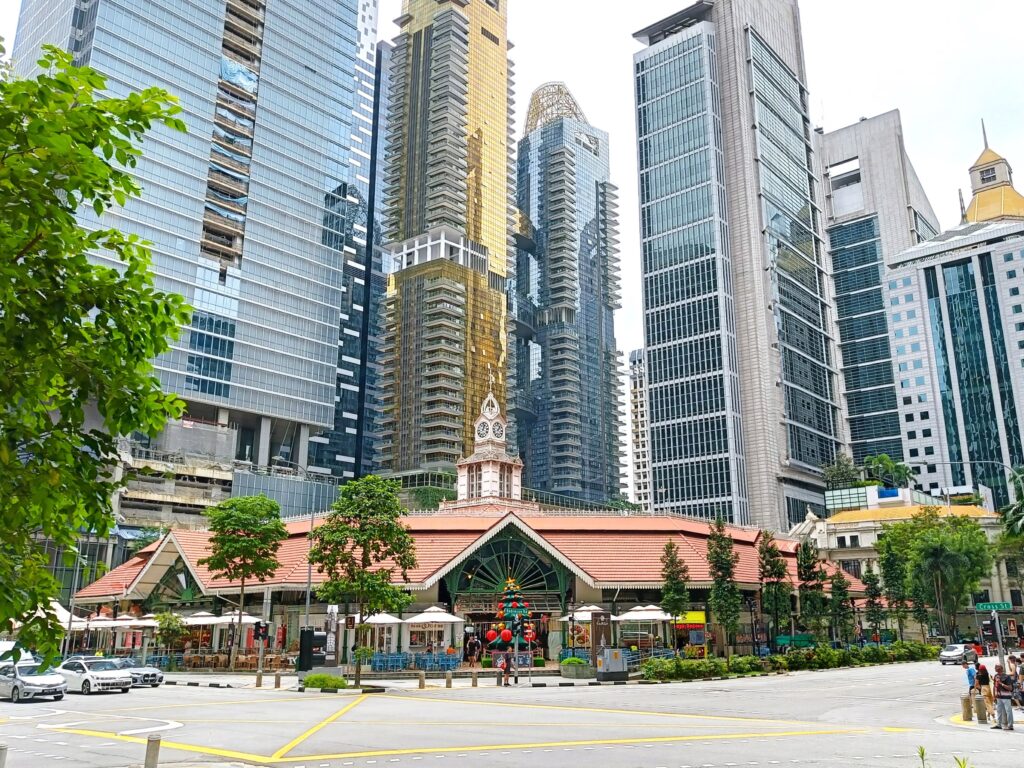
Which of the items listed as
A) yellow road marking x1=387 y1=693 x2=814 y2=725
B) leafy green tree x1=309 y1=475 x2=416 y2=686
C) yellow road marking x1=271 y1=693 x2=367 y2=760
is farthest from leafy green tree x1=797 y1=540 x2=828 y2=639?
yellow road marking x1=271 y1=693 x2=367 y2=760

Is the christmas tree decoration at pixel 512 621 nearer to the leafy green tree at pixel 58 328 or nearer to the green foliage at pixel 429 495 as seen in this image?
the leafy green tree at pixel 58 328

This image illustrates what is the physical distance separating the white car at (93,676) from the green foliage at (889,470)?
134 meters

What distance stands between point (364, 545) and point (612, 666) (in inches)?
588

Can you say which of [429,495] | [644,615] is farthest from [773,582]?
[429,495]

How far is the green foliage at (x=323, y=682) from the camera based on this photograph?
40.1 meters

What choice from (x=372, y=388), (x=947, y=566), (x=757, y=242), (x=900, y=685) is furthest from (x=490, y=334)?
(x=900, y=685)

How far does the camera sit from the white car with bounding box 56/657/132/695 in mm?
38250

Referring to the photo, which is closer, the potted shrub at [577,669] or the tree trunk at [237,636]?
the potted shrub at [577,669]

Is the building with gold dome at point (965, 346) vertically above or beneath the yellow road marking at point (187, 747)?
above

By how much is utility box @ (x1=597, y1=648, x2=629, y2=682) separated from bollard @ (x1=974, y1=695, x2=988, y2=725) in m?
22.0

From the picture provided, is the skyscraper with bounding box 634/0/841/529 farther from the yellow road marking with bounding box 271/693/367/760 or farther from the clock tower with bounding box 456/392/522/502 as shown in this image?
the yellow road marking with bounding box 271/693/367/760

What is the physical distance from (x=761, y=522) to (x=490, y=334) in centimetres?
6713

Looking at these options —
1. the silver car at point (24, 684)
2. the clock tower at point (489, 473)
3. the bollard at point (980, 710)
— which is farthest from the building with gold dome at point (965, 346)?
the silver car at point (24, 684)

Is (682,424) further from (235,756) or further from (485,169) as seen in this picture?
(235,756)
